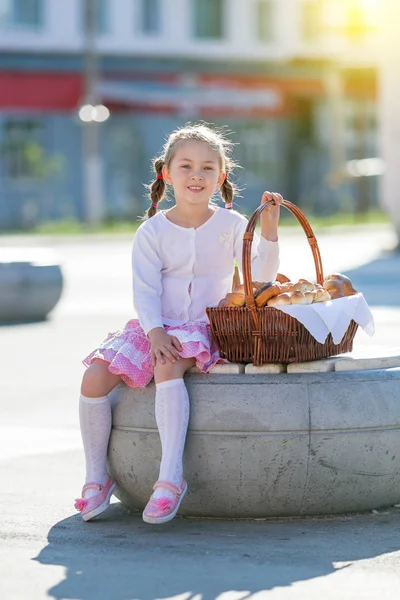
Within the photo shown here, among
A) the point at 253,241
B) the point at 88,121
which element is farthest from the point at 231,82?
the point at 253,241

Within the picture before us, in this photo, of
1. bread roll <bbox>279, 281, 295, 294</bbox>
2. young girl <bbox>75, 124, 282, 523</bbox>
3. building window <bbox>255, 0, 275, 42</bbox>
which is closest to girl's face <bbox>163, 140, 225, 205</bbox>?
young girl <bbox>75, 124, 282, 523</bbox>

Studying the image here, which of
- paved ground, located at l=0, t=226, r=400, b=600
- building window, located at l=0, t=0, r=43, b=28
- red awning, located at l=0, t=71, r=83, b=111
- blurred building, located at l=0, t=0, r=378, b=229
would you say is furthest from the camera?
building window, located at l=0, t=0, r=43, b=28

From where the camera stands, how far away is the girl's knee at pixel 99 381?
18.3 feet

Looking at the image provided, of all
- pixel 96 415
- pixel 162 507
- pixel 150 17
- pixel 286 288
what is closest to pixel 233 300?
pixel 286 288

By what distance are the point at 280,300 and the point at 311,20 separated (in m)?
46.2

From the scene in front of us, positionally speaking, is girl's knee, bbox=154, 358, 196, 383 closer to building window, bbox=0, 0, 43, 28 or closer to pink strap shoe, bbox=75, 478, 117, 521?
pink strap shoe, bbox=75, 478, 117, 521

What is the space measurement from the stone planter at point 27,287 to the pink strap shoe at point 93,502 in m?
8.55

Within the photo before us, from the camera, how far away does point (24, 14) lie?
147ft

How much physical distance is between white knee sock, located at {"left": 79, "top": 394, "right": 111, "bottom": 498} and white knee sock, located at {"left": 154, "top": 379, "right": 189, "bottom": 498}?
0.31 meters

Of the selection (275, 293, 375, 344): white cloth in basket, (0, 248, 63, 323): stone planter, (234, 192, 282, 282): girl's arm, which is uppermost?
(234, 192, 282, 282): girl's arm

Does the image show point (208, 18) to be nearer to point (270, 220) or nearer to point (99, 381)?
point (270, 220)

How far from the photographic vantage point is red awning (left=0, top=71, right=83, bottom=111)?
140ft

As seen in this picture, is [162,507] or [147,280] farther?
[147,280]

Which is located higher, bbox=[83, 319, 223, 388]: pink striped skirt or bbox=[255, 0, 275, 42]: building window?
bbox=[255, 0, 275, 42]: building window
